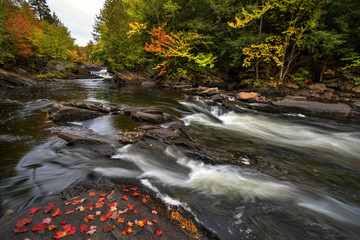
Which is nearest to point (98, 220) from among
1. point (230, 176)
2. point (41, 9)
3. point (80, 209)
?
point (80, 209)

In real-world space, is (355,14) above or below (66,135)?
above

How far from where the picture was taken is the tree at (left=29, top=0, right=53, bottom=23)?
40.5 metres

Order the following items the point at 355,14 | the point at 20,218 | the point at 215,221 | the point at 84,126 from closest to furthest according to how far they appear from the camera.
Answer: the point at 20,218 < the point at 215,221 < the point at 84,126 < the point at 355,14

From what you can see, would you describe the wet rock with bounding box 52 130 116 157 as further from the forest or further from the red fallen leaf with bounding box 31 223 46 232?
the forest

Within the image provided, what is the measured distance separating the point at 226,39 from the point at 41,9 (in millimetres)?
51264

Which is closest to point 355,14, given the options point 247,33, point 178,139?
point 247,33

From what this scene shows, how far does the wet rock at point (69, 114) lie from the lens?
628 cm

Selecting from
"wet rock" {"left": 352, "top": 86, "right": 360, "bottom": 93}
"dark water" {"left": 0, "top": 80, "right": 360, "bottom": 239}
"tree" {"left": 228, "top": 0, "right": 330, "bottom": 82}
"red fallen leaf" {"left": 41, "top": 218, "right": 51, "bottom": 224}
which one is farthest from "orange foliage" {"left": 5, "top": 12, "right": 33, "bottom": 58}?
"wet rock" {"left": 352, "top": 86, "right": 360, "bottom": 93}

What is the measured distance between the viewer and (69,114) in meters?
6.49

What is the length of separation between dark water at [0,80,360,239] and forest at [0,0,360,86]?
35.4 feet

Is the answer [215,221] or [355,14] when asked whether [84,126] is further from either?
[355,14]

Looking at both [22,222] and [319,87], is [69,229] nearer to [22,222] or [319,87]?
[22,222]

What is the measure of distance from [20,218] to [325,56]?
21178 mm

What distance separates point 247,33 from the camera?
15.3 metres
